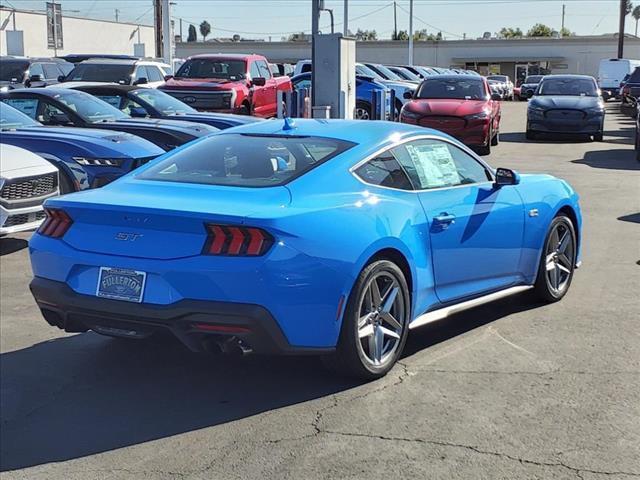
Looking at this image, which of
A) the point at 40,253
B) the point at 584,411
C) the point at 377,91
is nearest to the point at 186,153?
the point at 40,253

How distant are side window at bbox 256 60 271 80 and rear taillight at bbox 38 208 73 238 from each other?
656 inches

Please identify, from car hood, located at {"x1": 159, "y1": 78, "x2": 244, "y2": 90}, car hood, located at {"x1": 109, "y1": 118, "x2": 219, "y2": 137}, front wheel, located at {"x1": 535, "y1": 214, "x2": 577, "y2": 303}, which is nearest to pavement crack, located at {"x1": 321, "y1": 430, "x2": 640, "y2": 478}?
front wheel, located at {"x1": 535, "y1": 214, "x2": 577, "y2": 303}

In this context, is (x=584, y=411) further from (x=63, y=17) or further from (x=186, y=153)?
(x=63, y=17)

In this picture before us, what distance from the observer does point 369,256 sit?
479 cm

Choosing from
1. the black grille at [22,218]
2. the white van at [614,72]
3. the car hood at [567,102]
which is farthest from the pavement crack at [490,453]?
the white van at [614,72]

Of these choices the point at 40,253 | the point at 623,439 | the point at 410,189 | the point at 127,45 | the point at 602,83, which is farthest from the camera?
the point at 127,45

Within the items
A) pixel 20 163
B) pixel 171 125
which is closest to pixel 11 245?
pixel 20 163

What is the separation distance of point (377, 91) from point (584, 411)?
16329mm

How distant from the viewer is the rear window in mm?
5098

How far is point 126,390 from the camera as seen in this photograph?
4.99m

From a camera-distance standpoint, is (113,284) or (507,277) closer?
(113,284)

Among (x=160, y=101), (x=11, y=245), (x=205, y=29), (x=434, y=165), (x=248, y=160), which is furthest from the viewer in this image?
(x=205, y=29)

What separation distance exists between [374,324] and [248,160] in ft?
4.21

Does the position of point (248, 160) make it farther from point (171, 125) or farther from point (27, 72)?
point (27, 72)
